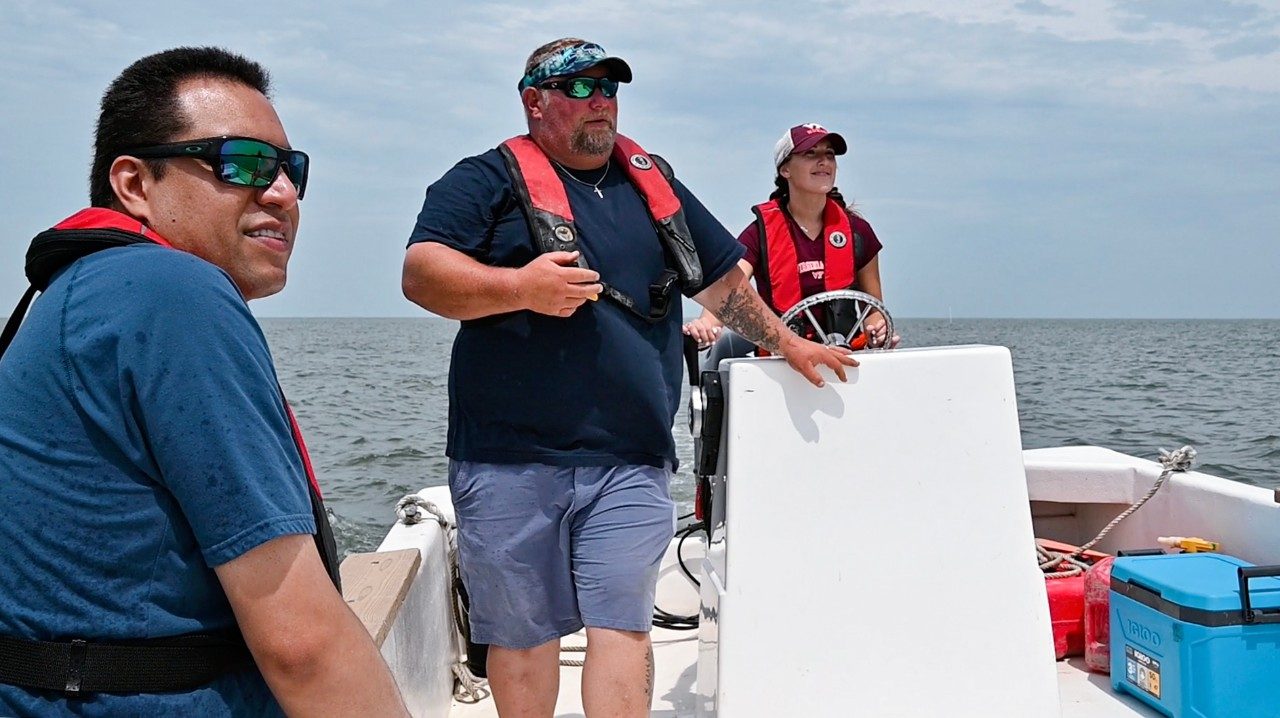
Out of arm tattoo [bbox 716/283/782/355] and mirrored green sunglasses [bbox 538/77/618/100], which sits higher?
mirrored green sunglasses [bbox 538/77/618/100]

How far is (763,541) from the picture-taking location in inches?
99.0

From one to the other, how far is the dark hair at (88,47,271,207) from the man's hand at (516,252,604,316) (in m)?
1.05

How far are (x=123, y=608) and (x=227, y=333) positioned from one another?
0.95 feet

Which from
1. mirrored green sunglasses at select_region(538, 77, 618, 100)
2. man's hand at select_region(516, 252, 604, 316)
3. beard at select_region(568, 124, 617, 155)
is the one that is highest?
mirrored green sunglasses at select_region(538, 77, 618, 100)

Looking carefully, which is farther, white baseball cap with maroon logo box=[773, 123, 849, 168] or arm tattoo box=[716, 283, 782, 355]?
white baseball cap with maroon logo box=[773, 123, 849, 168]

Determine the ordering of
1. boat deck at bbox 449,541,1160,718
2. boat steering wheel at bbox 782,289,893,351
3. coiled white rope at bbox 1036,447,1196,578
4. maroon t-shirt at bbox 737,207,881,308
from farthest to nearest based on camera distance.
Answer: maroon t-shirt at bbox 737,207,881,308
coiled white rope at bbox 1036,447,1196,578
boat deck at bbox 449,541,1160,718
boat steering wheel at bbox 782,289,893,351

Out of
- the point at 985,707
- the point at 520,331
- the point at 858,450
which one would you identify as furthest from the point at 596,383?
the point at 985,707

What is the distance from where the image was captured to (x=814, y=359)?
2.52 meters

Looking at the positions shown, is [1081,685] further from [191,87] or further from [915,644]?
[191,87]

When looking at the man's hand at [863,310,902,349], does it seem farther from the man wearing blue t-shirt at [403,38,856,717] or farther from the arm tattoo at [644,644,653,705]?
the arm tattoo at [644,644,653,705]

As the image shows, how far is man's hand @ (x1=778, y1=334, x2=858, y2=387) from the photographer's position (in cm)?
251

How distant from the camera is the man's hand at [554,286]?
225 centimetres

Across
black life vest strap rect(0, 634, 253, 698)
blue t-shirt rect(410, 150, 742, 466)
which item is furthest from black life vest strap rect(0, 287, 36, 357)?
blue t-shirt rect(410, 150, 742, 466)

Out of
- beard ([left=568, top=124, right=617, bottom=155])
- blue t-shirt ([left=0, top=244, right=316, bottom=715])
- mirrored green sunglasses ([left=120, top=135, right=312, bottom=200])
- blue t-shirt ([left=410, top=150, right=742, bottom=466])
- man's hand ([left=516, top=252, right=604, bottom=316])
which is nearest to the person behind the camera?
blue t-shirt ([left=0, top=244, right=316, bottom=715])
